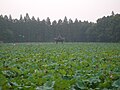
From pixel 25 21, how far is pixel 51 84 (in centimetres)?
7635

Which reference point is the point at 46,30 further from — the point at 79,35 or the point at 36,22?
the point at 79,35

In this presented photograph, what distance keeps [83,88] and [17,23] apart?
7231cm

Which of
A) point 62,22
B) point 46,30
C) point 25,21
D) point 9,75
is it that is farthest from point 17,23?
point 9,75

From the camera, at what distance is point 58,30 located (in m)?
81.4

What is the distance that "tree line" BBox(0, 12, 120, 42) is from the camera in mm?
61812

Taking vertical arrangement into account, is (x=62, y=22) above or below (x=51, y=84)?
above

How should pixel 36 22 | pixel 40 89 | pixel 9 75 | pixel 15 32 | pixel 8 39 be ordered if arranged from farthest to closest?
pixel 36 22 < pixel 15 32 < pixel 8 39 < pixel 9 75 < pixel 40 89

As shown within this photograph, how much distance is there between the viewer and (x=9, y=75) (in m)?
4.66

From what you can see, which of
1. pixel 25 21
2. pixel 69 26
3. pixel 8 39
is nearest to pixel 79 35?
pixel 69 26

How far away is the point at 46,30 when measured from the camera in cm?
7894

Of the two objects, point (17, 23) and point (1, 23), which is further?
point (17, 23)

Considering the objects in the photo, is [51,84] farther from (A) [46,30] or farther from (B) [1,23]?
(A) [46,30]

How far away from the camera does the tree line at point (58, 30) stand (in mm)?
61812

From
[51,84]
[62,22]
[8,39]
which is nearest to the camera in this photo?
[51,84]
